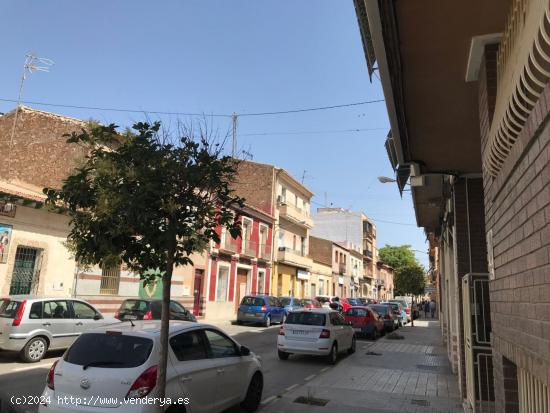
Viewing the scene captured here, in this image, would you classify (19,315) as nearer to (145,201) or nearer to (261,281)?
(145,201)

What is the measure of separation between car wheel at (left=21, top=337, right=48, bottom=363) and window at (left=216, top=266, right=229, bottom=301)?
1871 centimetres

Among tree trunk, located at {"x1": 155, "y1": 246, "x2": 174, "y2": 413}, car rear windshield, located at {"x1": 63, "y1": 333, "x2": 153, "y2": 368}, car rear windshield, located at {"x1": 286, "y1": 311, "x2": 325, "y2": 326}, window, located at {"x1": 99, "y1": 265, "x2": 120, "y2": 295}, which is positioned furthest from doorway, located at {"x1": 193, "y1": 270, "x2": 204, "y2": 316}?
tree trunk, located at {"x1": 155, "y1": 246, "x2": 174, "y2": 413}

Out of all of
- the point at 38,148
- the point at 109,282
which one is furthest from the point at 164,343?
the point at 38,148

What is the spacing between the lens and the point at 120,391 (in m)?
5.07

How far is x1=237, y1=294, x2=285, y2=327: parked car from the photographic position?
24094 millimetres

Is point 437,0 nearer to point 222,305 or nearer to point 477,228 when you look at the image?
point 477,228

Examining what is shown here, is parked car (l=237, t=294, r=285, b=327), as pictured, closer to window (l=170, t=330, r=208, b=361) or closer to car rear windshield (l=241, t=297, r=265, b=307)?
car rear windshield (l=241, t=297, r=265, b=307)

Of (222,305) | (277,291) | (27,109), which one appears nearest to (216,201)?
(27,109)

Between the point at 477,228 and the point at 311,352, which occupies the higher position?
the point at 477,228

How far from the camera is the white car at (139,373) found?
5078 mm

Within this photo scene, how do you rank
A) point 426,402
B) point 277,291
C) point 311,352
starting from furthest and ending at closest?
1. point 277,291
2. point 311,352
3. point 426,402

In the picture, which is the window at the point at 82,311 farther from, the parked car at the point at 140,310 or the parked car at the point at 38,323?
the parked car at the point at 140,310

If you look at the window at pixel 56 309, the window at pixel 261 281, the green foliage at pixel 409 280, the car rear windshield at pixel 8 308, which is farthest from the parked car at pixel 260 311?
the green foliage at pixel 409 280

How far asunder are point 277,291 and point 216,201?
33.6m
